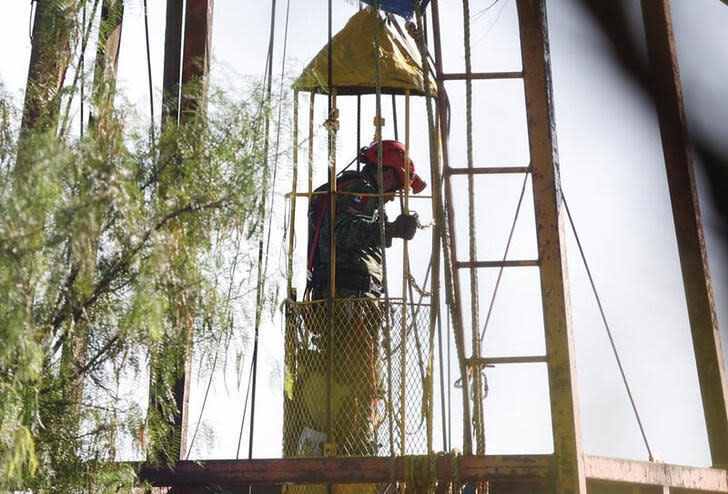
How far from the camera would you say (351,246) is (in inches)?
225

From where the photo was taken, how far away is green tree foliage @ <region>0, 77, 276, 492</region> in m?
3.05

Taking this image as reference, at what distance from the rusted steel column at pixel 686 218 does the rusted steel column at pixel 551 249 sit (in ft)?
5.32

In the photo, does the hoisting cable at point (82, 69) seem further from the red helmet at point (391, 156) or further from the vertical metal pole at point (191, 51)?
the red helmet at point (391, 156)

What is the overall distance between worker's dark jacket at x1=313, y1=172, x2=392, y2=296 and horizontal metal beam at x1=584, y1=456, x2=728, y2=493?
1.67m

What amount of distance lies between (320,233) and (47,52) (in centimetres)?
235

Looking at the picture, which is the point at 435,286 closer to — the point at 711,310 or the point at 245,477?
the point at 245,477

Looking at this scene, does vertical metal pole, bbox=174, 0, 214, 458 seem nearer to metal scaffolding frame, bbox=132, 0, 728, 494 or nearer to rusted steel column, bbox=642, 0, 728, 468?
metal scaffolding frame, bbox=132, 0, 728, 494

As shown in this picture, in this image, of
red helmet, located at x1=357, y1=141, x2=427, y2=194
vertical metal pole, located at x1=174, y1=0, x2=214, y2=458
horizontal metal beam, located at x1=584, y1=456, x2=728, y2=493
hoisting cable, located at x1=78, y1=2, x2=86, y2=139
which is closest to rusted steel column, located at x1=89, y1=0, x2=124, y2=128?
hoisting cable, located at x1=78, y1=2, x2=86, y2=139

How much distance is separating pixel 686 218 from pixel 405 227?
2.04 meters

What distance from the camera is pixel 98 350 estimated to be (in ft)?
11.6

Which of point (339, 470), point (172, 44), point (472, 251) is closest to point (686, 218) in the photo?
point (472, 251)

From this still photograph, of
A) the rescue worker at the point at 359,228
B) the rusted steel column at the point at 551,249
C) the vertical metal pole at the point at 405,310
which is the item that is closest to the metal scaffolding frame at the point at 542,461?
the rusted steel column at the point at 551,249

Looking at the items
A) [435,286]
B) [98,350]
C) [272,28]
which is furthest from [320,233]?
[98,350]

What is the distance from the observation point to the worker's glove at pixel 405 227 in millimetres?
5598
